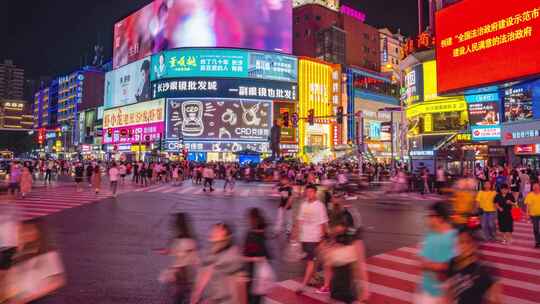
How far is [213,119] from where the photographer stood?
68688 mm

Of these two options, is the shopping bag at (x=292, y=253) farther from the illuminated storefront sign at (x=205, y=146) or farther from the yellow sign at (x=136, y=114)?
the yellow sign at (x=136, y=114)

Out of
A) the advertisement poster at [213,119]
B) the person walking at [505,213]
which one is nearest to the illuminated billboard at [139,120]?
the advertisement poster at [213,119]

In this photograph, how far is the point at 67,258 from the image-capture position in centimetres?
870

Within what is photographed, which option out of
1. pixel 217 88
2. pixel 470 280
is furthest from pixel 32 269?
pixel 217 88

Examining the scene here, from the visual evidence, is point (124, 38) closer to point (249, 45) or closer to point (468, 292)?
point (249, 45)

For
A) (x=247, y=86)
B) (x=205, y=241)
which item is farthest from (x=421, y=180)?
(x=247, y=86)

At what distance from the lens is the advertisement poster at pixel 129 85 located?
3120 inches

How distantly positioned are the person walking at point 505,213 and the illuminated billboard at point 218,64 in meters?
62.0

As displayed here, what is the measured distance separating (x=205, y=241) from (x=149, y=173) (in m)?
23.9

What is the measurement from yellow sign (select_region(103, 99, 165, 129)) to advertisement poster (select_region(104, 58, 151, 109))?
4.55 feet

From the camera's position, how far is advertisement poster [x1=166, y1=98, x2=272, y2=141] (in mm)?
68625

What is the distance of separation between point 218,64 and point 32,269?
6810 cm

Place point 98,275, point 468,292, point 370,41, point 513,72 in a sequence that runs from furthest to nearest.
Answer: point 370,41 < point 513,72 < point 98,275 < point 468,292

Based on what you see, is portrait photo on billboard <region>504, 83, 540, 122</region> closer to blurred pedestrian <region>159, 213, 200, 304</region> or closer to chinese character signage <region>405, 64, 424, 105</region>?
chinese character signage <region>405, 64, 424, 105</region>
